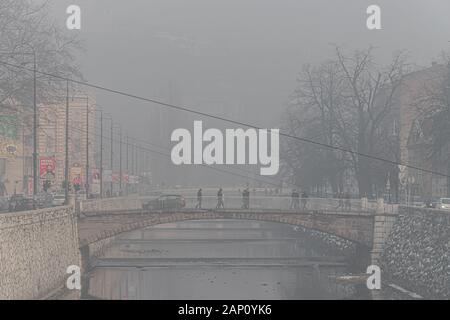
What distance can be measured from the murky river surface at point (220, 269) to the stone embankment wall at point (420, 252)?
12.2 ft

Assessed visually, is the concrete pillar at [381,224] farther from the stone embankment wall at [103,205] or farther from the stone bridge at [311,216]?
the stone embankment wall at [103,205]

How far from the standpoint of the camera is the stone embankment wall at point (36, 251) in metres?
37.8

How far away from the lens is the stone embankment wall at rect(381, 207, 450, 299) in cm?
4884

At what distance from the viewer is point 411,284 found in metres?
52.8

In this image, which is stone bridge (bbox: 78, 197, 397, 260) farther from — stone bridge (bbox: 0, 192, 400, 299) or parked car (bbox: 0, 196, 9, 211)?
parked car (bbox: 0, 196, 9, 211)

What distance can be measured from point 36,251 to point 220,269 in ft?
73.7

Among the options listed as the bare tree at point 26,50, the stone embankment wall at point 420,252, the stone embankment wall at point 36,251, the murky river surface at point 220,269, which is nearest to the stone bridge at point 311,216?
the stone embankment wall at point 420,252

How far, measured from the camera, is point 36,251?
44.6 meters

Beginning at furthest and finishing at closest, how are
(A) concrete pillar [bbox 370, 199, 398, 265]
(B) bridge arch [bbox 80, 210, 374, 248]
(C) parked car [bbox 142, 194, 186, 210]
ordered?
1. (C) parked car [bbox 142, 194, 186, 210]
2. (A) concrete pillar [bbox 370, 199, 398, 265]
3. (B) bridge arch [bbox 80, 210, 374, 248]

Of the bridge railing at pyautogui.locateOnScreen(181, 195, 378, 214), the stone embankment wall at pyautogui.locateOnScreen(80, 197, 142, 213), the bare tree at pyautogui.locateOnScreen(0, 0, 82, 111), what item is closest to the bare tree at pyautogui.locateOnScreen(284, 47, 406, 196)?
the bridge railing at pyautogui.locateOnScreen(181, 195, 378, 214)

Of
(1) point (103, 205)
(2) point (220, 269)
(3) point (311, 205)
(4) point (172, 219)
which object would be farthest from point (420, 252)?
(1) point (103, 205)

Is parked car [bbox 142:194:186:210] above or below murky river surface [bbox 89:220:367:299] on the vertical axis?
above

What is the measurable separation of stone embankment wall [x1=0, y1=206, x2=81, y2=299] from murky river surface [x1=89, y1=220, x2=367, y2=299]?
3.04 meters
